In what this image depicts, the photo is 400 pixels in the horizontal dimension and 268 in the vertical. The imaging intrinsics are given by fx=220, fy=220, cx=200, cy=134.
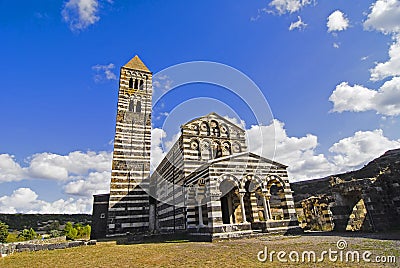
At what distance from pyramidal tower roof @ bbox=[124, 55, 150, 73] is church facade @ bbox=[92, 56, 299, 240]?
0.49 ft

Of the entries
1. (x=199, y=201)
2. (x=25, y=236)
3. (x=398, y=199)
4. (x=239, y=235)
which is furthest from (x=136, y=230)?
(x=25, y=236)

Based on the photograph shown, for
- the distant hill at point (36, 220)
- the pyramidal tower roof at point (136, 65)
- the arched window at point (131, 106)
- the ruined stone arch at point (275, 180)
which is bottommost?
the distant hill at point (36, 220)

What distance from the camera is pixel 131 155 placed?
26953 millimetres

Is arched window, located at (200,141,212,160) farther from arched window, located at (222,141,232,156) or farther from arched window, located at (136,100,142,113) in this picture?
arched window, located at (136,100,142,113)

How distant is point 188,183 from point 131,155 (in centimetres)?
1109

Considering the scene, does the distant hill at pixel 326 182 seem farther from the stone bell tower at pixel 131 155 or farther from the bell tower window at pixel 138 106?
the bell tower window at pixel 138 106

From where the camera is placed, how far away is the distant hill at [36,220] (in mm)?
52031

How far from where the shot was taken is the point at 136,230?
24406mm

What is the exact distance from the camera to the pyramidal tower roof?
3247 cm

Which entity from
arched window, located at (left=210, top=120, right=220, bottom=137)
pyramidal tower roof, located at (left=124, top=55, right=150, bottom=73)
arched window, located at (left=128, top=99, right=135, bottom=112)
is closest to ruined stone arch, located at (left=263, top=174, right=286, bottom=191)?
arched window, located at (left=210, top=120, right=220, bottom=137)

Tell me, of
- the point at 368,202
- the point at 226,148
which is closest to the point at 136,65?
the point at 226,148

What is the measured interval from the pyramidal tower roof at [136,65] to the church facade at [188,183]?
15 centimetres

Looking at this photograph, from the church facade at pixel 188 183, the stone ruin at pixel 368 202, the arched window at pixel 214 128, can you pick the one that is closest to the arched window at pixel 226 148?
the church facade at pixel 188 183

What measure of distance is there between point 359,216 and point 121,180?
22.5 metres
